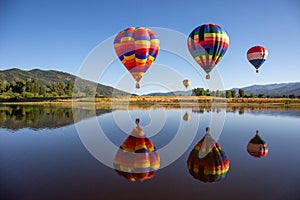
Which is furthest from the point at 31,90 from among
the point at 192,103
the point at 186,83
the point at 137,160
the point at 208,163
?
the point at 208,163

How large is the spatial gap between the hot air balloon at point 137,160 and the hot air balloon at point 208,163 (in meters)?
1.42

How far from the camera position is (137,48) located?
1875 cm

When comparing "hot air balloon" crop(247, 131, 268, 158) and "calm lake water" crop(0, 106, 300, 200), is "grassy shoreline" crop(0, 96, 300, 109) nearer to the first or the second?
"calm lake water" crop(0, 106, 300, 200)

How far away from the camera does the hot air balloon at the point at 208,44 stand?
2005 cm

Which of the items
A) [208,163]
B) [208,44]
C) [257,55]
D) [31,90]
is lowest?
[208,163]

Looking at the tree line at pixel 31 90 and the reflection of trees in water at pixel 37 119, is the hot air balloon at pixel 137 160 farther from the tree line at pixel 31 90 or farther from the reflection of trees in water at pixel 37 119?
the tree line at pixel 31 90

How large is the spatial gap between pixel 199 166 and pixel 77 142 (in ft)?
23.3

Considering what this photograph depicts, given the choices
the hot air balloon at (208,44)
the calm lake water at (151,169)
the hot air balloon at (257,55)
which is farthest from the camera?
the hot air balloon at (257,55)

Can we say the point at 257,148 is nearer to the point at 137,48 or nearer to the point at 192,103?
the point at 137,48

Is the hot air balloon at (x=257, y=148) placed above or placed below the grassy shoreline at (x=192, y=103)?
below

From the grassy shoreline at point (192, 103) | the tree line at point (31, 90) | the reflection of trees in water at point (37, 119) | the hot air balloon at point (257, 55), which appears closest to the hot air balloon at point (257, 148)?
the reflection of trees in water at point (37, 119)

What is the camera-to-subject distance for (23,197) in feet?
17.6

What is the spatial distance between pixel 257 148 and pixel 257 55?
21219 mm

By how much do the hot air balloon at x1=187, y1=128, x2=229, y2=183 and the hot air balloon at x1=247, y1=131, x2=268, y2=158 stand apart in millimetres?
1399
